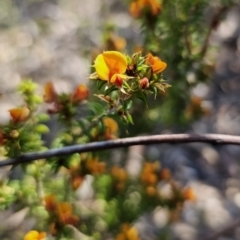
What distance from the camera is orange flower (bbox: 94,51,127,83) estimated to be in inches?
33.3

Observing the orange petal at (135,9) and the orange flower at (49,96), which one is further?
the orange petal at (135,9)

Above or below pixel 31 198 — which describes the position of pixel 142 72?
above

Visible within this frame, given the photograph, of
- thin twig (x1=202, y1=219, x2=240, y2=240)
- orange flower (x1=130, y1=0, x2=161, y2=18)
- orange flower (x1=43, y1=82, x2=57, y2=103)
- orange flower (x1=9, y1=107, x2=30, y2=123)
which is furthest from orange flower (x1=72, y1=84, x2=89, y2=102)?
thin twig (x1=202, y1=219, x2=240, y2=240)

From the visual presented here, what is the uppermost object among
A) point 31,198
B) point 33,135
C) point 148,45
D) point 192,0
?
point 192,0

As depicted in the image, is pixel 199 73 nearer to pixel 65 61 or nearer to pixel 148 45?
pixel 148 45

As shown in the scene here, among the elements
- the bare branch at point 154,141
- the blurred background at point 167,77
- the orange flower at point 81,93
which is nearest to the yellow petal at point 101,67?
the bare branch at point 154,141

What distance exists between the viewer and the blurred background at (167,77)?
174 centimetres

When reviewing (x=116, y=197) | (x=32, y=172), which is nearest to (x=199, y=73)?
(x=116, y=197)

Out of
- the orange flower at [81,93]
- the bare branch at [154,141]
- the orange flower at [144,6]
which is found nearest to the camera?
the bare branch at [154,141]

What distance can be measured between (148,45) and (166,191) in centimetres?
97

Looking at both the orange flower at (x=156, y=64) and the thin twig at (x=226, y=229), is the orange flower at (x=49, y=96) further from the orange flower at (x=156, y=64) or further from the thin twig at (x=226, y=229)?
the thin twig at (x=226, y=229)

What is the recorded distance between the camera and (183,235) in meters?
2.13

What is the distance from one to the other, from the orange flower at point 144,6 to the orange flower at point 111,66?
58 cm

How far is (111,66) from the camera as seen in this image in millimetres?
851
